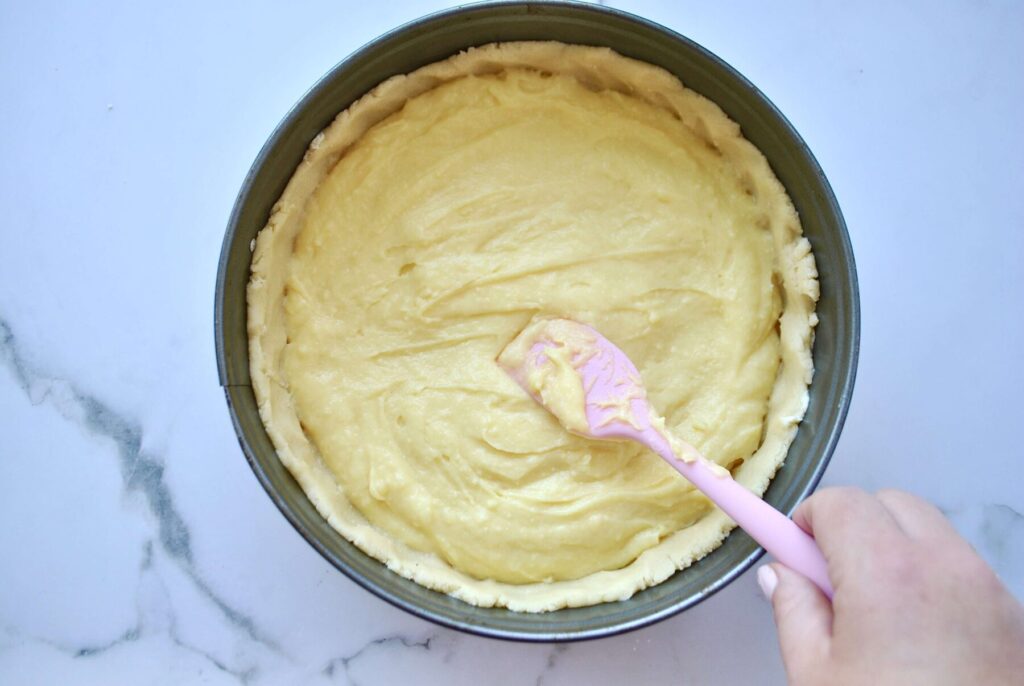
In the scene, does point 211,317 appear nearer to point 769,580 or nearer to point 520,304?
point 520,304

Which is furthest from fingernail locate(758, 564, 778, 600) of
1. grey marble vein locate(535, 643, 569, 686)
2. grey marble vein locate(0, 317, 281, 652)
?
grey marble vein locate(0, 317, 281, 652)

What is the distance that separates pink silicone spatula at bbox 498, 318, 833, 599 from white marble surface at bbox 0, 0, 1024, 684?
0.43 meters

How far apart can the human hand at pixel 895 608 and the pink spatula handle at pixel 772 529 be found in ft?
0.09

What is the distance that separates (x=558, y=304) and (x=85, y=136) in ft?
3.71

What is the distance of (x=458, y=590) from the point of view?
1706 mm

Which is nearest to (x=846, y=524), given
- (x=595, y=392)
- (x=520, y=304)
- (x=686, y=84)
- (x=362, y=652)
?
(x=595, y=392)

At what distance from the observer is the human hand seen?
124 centimetres

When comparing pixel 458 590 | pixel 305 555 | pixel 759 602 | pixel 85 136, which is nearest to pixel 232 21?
pixel 85 136

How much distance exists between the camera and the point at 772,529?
4.76 ft

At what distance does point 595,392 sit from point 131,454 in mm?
1033

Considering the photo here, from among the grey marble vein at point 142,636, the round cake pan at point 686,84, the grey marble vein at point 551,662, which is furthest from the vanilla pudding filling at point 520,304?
the grey marble vein at point 142,636

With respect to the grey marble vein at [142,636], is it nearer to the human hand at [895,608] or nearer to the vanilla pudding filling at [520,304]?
the vanilla pudding filling at [520,304]

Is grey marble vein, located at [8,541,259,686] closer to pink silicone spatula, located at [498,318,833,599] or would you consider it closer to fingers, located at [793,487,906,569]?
pink silicone spatula, located at [498,318,833,599]

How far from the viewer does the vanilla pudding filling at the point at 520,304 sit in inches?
69.2
